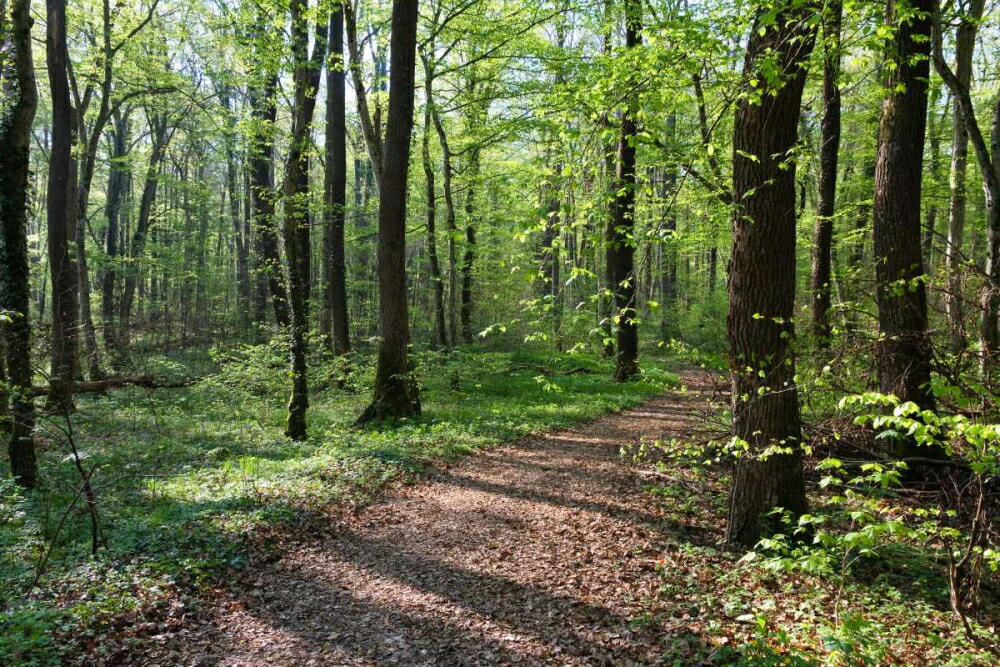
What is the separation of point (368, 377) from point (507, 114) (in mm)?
9905

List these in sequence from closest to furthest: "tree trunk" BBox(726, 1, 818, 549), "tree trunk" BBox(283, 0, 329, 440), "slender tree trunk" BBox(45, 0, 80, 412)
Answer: "tree trunk" BBox(726, 1, 818, 549) < "tree trunk" BBox(283, 0, 329, 440) < "slender tree trunk" BBox(45, 0, 80, 412)

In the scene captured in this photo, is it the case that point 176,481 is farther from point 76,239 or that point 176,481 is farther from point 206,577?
point 76,239

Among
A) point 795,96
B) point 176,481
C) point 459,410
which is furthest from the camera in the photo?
point 459,410

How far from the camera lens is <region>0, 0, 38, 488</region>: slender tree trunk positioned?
237 inches

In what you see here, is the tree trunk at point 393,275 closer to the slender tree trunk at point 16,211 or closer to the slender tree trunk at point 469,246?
the slender tree trunk at point 16,211

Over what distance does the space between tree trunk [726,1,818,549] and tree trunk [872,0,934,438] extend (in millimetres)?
2039

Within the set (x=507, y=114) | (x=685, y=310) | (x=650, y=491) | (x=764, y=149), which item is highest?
(x=507, y=114)

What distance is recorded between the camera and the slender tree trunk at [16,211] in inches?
237

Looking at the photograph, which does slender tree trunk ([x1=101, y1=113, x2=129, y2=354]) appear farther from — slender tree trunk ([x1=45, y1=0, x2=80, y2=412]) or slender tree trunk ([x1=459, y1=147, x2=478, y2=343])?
slender tree trunk ([x1=459, y1=147, x2=478, y2=343])

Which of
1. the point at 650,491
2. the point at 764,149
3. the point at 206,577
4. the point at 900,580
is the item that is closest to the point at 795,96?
the point at 764,149

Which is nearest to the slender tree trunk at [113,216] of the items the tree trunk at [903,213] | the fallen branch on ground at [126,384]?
the fallen branch on ground at [126,384]

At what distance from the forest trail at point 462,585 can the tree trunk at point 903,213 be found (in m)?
3.18

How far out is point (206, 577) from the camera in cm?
459

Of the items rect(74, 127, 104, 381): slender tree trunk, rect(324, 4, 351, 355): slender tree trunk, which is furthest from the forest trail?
rect(74, 127, 104, 381): slender tree trunk
